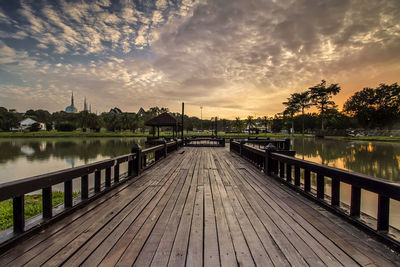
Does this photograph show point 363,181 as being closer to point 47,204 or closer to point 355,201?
point 355,201

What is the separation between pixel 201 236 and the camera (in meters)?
2.16

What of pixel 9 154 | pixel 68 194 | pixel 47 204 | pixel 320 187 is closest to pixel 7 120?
pixel 9 154

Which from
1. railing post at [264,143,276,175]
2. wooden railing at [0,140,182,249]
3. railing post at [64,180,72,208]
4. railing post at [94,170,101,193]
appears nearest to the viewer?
wooden railing at [0,140,182,249]

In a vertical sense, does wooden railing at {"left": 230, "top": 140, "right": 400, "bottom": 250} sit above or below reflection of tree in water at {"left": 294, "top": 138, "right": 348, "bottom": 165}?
above

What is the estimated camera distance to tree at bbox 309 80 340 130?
46350 millimetres

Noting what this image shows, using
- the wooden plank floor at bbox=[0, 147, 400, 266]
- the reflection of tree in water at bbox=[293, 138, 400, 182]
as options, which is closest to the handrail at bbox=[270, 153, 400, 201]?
the wooden plank floor at bbox=[0, 147, 400, 266]

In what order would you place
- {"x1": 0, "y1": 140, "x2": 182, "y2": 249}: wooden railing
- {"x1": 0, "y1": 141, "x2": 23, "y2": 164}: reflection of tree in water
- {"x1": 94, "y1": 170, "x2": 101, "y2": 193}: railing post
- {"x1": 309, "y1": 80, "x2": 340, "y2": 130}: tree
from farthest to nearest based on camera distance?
{"x1": 309, "y1": 80, "x2": 340, "y2": 130}: tree < {"x1": 0, "y1": 141, "x2": 23, "y2": 164}: reflection of tree in water < {"x1": 94, "y1": 170, "x2": 101, "y2": 193}: railing post < {"x1": 0, "y1": 140, "x2": 182, "y2": 249}: wooden railing

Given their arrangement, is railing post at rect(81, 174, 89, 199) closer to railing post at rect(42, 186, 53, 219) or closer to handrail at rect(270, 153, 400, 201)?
railing post at rect(42, 186, 53, 219)

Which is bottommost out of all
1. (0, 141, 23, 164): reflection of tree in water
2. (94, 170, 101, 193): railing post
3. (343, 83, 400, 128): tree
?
(0, 141, 23, 164): reflection of tree in water

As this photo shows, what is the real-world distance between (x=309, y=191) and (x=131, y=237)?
334cm

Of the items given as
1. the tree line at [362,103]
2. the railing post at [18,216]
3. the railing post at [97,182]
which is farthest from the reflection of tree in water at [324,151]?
the tree line at [362,103]

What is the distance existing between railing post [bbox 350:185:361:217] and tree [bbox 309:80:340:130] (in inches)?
2083

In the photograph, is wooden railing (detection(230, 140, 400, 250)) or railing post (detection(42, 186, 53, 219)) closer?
wooden railing (detection(230, 140, 400, 250))

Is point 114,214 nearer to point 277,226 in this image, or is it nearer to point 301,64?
point 277,226
